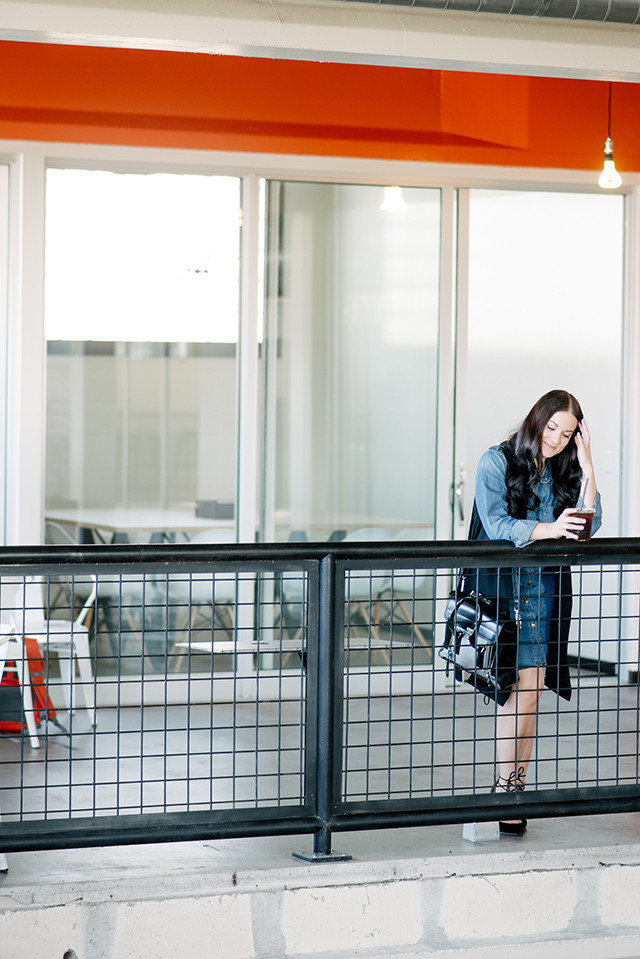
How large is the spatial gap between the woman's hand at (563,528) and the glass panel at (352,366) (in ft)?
8.78

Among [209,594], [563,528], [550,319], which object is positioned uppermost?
[550,319]

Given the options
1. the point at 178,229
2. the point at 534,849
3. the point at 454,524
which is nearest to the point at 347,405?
the point at 454,524

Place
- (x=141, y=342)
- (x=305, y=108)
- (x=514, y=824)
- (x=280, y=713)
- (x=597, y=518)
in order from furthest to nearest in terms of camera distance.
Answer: (x=141, y=342), (x=305, y=108), (x=597, y=518), (x=514, y=824), (x=280, y=713)

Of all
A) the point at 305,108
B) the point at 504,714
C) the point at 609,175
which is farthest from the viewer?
the point at 305,108

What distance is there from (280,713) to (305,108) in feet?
11.5

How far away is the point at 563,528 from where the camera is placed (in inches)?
141

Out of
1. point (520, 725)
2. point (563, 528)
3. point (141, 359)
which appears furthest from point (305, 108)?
point (520, 725)

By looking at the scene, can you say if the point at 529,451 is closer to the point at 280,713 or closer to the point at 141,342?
the point at 280,713

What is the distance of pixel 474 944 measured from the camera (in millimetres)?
3465

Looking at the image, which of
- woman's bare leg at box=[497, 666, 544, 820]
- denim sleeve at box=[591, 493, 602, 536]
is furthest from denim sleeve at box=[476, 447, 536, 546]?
woman's bare leg at box=[497, 666, 544, 820]

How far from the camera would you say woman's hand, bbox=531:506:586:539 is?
11.7 ft

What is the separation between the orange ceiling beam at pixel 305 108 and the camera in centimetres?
550

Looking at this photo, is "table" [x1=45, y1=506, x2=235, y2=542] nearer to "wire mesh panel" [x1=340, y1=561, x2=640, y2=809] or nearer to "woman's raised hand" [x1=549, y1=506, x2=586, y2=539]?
"wire mesh panel" [x1=340, y1=561, x2=640, y2=809]

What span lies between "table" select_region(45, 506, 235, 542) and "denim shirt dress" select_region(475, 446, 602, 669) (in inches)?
99.0
